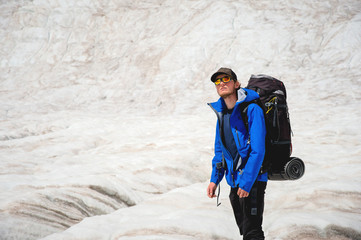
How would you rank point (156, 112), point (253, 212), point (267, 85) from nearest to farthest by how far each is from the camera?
point (253, 212) < point (267, 85) < point (156, 112)

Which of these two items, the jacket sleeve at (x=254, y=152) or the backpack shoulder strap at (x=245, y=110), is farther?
the backpack shoulder strap at (x=245, y=110)

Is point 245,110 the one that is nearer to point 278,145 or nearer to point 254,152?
point 254,152

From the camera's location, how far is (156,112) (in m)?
22.1

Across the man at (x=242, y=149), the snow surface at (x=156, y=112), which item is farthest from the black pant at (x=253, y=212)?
the snow surface at (x=156, y=112)

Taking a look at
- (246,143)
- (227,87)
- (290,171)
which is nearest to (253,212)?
(290,171)

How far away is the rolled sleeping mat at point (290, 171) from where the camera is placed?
125 inches

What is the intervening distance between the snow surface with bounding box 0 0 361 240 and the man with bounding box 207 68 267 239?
1520mm

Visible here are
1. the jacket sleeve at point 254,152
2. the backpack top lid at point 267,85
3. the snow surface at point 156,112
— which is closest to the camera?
the jacket sleeve at point 254,152

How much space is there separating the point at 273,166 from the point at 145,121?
A: 14767 mm

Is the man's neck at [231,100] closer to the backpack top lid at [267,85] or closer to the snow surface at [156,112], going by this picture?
the backpack top lid at [267,85]

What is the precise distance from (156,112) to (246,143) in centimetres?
1911

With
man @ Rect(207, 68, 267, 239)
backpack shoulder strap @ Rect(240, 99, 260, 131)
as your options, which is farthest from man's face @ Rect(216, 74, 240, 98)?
backpack shoulder strap @ Rect(240, 99, 260, 131)

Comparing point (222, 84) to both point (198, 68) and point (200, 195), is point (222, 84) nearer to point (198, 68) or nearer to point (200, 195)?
point (200, 195)

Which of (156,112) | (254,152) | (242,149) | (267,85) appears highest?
(156,112)
